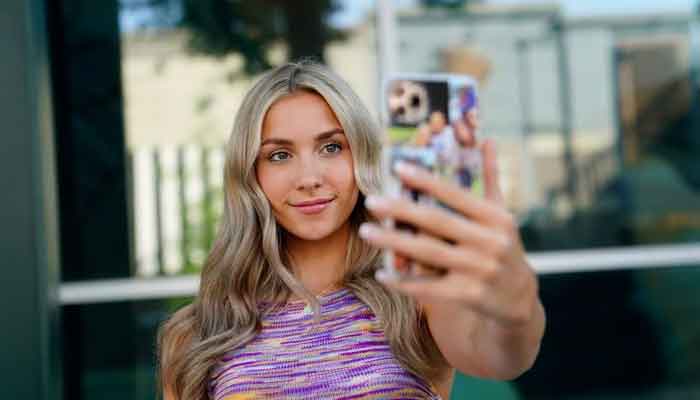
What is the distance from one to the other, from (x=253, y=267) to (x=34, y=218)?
166cm

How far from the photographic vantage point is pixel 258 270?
1875 millimetres

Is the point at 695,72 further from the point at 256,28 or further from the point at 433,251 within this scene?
the point at 433,251

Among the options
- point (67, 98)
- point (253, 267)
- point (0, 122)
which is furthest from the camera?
point (67, 98)

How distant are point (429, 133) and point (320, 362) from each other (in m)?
0.67

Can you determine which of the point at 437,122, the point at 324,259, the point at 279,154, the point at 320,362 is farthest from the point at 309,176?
the point at 437,122

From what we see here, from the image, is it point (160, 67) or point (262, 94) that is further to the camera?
point (160, 67)

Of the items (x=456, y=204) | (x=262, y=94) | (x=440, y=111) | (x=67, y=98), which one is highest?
(x=67, y=98)

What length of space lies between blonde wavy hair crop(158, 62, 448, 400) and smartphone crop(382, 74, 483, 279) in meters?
0.53

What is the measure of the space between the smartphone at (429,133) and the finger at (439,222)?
0.06 metres

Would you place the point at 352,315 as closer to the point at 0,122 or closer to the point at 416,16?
the point at 0,122

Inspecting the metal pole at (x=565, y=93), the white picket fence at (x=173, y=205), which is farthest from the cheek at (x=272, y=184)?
the metal pole at (x=565, y=93)

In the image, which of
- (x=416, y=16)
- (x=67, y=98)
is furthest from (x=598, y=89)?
(x=67, y=98)

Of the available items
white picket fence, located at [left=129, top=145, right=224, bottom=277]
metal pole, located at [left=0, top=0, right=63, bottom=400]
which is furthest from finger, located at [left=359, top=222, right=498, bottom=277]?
white picket fence, located at [left=129, top=145, right=224, bottom=277]

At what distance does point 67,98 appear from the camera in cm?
364
